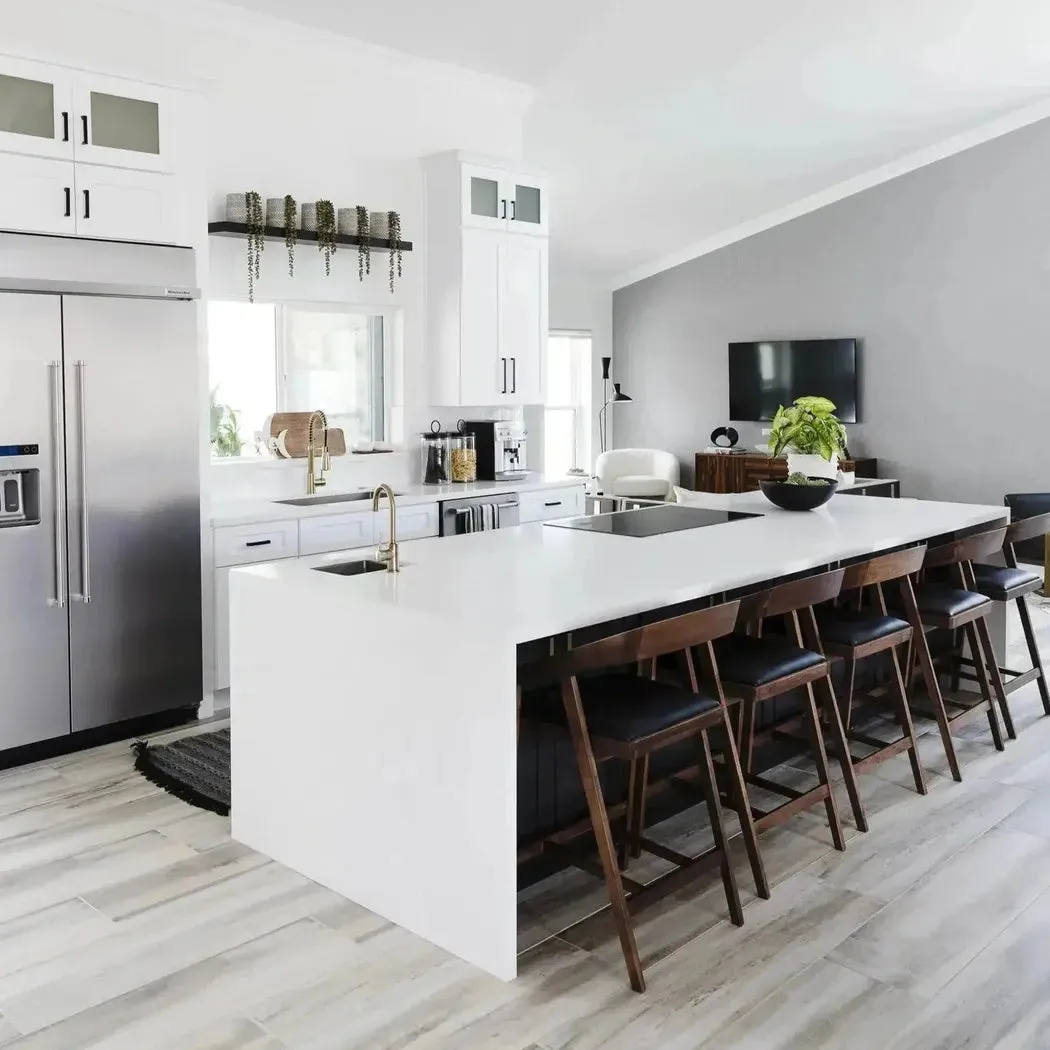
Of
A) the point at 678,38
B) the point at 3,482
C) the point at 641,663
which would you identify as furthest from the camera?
the point at 678,38

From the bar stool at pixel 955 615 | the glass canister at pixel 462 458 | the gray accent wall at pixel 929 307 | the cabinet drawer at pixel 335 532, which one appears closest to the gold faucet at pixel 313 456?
the cabinet drawer at pixel 335 532

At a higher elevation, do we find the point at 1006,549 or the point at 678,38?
the point at 678,38

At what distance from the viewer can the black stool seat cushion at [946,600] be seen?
434cm

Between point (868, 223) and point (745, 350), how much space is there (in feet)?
4.71

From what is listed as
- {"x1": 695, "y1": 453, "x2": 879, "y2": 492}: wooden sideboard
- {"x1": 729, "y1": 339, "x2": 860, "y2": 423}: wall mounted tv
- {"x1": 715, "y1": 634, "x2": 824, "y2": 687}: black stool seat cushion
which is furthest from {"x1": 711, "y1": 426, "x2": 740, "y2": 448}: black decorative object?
{"x1": 715, "y1": 634, "x2": 824, "y2": 687}: black stool seat cushion

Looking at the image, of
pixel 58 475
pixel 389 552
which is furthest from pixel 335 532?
pixel 389 552

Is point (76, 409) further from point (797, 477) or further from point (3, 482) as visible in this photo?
point (797, 477)

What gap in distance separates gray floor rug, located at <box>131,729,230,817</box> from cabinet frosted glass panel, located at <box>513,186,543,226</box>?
330cm

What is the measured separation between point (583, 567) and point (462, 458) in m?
2.87

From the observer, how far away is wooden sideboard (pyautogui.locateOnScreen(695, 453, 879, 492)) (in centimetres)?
909

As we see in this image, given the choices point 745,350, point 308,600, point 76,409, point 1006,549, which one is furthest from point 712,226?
point 308,600

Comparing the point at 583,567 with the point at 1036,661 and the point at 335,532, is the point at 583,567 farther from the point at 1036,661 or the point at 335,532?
the point at 1036,661

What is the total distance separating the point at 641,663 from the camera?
360cm

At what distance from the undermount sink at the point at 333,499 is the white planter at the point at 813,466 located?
195 centimetres
